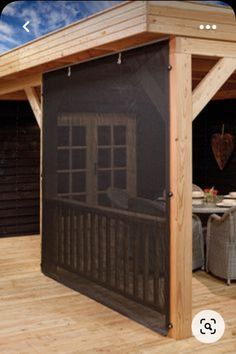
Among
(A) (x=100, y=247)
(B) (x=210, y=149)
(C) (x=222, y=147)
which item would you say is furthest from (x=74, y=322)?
(B) (x=210, y=149)

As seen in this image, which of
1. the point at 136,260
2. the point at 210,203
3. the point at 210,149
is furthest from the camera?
the point at 210,149

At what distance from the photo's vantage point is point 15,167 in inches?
305

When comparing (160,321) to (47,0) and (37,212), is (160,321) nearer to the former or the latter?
(47,0)

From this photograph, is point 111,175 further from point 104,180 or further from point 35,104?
point 35,104

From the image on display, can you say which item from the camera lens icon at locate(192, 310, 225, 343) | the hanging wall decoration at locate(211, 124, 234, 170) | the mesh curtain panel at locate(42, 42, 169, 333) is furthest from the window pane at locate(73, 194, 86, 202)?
Result: the hanging wall decoration at locate(211, 124, 234, 170)

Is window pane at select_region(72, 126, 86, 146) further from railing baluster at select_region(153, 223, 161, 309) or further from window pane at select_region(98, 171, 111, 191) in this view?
railing baluster at select_region(153, 223, 161, 309)

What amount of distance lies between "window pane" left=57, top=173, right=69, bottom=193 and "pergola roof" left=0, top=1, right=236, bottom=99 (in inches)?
44.8

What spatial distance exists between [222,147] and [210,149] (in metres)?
0.38

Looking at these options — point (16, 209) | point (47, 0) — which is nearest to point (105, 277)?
point (47, 0)

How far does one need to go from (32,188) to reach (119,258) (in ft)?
13.3

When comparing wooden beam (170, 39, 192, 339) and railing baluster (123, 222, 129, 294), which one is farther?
railing baluster (123, 222, 129, 294)

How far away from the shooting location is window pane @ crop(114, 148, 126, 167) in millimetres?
3881

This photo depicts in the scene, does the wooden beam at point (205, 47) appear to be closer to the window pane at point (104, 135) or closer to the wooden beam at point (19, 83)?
the window pane at point (104, 135)

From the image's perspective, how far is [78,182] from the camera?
463 centimetres
